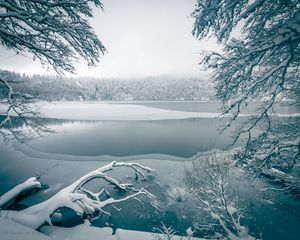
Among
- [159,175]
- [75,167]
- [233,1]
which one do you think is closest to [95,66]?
[233,1]

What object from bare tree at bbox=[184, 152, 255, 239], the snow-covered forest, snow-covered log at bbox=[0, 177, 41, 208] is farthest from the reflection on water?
bare tree at bbox=[184, 152, 255, 239]

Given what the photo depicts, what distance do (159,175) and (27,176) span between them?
824 centimetres

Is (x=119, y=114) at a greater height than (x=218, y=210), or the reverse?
(x=218, y=210)

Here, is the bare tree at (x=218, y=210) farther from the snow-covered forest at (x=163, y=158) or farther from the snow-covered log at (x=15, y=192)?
the snow-covered log at (x=15, y=192)

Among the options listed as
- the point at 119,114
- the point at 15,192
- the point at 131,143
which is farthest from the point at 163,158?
the point at 119,114

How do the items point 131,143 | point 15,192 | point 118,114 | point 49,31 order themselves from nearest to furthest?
point 49,31, point 15,192, point 131,143, point 118,114

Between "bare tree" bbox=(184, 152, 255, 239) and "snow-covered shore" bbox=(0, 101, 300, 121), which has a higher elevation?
"bare tree" bbox=(184, 152, 255, 239)

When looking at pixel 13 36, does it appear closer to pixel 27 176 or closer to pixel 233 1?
pixel 233 1

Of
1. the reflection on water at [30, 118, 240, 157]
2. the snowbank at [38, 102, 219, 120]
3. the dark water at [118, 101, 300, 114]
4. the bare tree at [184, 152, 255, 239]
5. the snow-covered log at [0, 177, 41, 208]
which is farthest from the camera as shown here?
the snowbank at [38, 102, 219, 120]

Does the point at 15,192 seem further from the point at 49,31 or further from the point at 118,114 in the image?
the point at 118,114

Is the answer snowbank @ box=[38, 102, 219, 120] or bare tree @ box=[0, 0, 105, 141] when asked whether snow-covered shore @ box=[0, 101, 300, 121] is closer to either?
snowbank @ box=[38, 102, 219, 120]

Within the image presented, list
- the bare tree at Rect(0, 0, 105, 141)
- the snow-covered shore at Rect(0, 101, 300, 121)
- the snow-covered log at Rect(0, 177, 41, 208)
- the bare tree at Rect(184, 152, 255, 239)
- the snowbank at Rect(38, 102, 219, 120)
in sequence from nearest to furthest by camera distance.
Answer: the bare tree at Rect(0, 0, 105, 141) → the bare tree at Rect(184, 152, 255, 239) → the snow-covered log at Rect(0, 177, 41, 208) → the snow-covered shore at Rect(0, 101, 300, 121) → the snowbank at Rect(38, 102, 219, 120)

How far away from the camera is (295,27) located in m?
2.26

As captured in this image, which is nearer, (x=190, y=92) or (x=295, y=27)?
(x=295, y=27)
